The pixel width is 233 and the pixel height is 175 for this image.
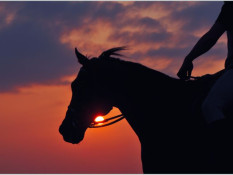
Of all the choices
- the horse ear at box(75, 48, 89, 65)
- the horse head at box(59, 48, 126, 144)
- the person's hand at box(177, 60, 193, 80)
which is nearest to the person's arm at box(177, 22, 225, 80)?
the person's hand at box(177, 60, 193, 80)

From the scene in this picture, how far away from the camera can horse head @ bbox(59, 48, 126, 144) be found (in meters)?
7.70

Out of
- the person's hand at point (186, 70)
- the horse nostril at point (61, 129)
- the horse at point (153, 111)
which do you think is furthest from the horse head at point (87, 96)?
the person's hand at point (186, 70)

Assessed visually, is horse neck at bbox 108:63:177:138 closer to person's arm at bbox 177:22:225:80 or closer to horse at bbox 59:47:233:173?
horse at bbox 59:47:233:173

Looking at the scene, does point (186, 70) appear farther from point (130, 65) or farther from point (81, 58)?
point (81, 58)

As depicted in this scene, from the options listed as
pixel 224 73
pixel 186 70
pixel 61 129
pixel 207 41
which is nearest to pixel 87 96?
pixel 61 129

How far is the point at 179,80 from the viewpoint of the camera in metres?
7.40

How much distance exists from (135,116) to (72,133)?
53.9 inches

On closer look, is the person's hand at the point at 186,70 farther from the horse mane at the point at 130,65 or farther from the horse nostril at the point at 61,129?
the horse nostril at the point at 61,129

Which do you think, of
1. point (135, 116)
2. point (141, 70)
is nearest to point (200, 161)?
point (135, 116)

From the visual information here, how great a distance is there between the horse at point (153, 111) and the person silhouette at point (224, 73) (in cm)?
27

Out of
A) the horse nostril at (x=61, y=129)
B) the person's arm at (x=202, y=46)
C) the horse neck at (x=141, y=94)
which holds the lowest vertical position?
the horse nostril at (x=61, y=129)

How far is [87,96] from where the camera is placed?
304 inches

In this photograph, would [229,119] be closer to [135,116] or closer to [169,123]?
[169,123]

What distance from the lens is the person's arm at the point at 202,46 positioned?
717 cm
